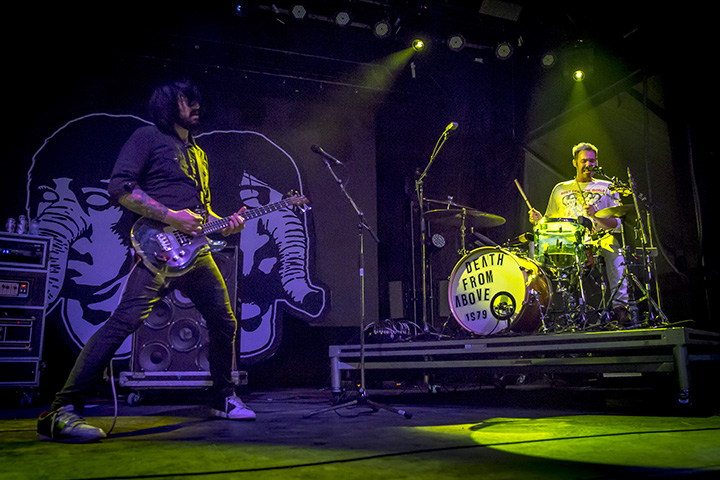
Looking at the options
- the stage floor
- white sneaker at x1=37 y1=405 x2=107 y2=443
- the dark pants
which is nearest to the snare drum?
the stage floor

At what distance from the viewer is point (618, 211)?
4168 mm

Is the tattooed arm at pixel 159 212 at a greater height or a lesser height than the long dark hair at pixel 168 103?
lesser

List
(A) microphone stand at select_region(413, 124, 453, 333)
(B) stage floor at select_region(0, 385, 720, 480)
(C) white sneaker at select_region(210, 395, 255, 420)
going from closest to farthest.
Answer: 1. (B) stage floor at select_region(0, 385, 720, 480)
2. (C) white sneaker at select_region(210, 395, 255, 420)
3. (A) microphone stand at select_region(413, 124, 453, 333)

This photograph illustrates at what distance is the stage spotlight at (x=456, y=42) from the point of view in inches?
244

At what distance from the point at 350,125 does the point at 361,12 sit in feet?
4.78

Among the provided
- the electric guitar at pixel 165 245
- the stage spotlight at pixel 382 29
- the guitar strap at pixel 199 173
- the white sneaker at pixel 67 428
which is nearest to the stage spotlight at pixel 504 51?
the stage spotlight at pixel 382 29

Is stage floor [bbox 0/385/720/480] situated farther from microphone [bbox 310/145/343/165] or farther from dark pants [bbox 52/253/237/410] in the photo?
microphone [bbox 310/145/343/165]

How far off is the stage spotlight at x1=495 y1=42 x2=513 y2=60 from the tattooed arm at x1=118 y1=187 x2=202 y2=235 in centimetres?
469

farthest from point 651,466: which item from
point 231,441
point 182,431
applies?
point 182,431

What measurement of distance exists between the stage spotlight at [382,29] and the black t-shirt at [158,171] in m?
3.51

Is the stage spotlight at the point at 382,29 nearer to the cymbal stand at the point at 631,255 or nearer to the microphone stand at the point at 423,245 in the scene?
the microphone stand at the point at 423,245

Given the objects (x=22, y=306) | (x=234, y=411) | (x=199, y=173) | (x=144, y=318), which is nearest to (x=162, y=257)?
(x=144, y=318)

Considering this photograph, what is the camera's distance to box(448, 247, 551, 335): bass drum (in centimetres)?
441

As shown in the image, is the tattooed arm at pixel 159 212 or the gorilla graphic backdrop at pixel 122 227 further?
the gorilla graphic backdrop at pixel 122 227
